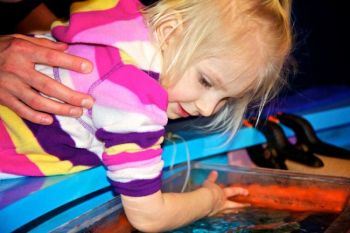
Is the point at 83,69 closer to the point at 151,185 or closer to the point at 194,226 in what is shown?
the point at 151,185

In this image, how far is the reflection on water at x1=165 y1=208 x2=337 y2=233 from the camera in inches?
28.6

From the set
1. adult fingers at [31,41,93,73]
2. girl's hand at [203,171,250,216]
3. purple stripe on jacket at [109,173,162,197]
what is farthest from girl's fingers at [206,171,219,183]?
adult fingers at [31,41,93,73]

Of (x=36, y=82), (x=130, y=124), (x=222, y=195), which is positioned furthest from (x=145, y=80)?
(x=222, y=195)

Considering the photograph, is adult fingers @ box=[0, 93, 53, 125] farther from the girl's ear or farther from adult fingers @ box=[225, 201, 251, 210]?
adult fingers @ box=[225, 201, 251, 210]

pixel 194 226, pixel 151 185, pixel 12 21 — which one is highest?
pixel 12 21

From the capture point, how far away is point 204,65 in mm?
700

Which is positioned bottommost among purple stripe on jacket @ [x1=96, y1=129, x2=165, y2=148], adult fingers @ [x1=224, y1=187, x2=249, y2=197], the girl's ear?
adult fingers @ [x1=224, y1=187, x2=249, y2=197]

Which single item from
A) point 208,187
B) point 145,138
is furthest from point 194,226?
point 145,138

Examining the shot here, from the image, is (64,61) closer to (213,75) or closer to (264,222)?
Result: (213,75)

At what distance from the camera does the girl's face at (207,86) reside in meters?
0.70

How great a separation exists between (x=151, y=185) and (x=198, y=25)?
240 mm

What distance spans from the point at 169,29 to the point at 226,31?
0.29 feet

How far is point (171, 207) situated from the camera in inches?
28.0

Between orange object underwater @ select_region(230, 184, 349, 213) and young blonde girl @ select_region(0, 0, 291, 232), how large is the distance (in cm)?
15
